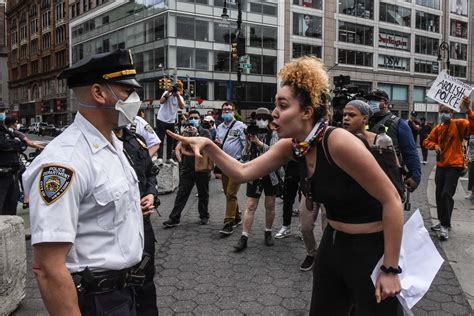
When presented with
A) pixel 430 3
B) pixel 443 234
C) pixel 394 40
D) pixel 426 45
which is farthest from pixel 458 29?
pixel 443 234

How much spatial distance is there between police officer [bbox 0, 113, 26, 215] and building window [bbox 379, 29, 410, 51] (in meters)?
51.1

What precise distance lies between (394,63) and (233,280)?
53.0 m

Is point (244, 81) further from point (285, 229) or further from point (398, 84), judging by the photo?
point (285, 229)

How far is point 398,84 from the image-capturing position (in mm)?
52031

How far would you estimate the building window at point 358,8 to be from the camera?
1896 inches

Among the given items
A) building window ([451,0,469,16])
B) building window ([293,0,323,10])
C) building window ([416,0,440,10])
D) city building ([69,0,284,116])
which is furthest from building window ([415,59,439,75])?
city building ([69,0,284,116])

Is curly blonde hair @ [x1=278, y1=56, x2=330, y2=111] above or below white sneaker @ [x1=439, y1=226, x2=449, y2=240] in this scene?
above

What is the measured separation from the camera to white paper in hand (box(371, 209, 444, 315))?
222cm

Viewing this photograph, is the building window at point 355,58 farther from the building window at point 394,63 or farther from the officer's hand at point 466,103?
the officer's hand at point 466,103

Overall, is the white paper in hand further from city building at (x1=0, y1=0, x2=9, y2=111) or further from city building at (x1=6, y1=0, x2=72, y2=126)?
city building at (x1=0, y1=0, x2=9, y2=111)

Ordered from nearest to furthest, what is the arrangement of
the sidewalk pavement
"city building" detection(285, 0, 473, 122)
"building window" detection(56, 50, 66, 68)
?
1. the sidewalk pavement
2. "city building" detection(285, 0, 473, 122)
3. "building window" detection(56, 50, 66, 68)

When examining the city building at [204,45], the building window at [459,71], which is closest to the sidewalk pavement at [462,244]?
the city building at [204,45]

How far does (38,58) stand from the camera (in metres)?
74.2

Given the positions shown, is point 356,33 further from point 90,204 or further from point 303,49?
point 90,204
